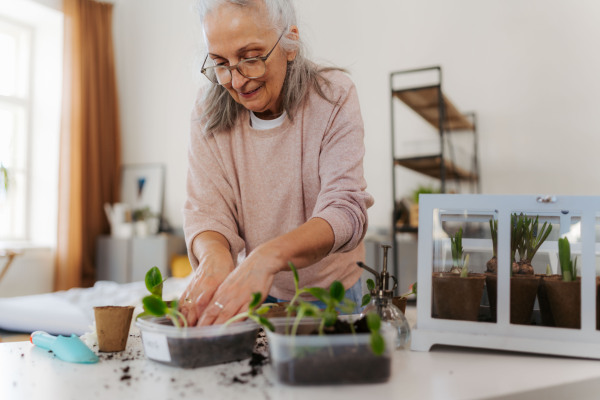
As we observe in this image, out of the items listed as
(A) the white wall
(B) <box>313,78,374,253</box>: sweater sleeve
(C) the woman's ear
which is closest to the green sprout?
(B) <box>313,78,374,253</box>: sweater sleeve

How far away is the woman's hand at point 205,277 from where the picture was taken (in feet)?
2.65

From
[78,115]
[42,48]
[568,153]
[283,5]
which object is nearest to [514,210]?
[283,5]

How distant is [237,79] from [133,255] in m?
3.75

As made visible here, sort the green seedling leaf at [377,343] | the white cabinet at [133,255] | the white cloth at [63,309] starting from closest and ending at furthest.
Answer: the green seedling leaf at [377,343]
the white cloth at [63,309]
the white cabinet at [133,255]

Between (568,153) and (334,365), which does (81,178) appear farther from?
(334,365)

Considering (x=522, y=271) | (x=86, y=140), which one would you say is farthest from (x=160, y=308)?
(x=86, y=140)

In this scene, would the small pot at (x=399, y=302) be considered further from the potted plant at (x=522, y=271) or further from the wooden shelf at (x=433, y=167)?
the wooden shelf at (x=433, y=167)

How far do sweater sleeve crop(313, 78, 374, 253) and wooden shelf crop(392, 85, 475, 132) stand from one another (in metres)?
1.71

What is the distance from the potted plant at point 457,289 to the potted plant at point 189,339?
1.05ft

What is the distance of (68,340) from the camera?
2.66ft

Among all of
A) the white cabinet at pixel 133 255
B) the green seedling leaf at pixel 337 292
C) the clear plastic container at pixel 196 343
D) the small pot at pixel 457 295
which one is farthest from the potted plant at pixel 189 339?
the white cabinet at pixel 133 255

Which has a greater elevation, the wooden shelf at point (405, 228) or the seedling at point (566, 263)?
the seedling at point (566, 263)

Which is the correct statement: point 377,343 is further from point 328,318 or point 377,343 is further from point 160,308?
point 160,308

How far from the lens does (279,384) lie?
0.65 metres
